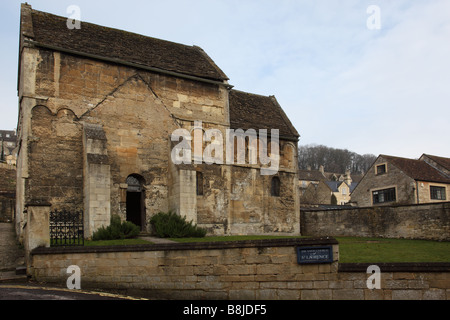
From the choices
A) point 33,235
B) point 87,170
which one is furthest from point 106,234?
point 33,235

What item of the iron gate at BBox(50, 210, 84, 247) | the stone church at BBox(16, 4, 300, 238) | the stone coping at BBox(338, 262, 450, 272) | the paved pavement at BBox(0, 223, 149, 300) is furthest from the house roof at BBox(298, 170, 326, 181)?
the stone coping at BBox(338, 262, 450, 272)

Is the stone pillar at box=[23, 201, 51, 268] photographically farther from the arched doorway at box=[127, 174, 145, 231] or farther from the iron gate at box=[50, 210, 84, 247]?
the arched doorway at box=[127, 174, 145, 231]

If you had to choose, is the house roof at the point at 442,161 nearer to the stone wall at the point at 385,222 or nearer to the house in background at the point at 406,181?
the house in background at the point at 406,181

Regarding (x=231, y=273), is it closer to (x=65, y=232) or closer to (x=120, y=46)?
(x=65, y=232)

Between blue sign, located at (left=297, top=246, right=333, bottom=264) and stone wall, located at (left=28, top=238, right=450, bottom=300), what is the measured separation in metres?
0.12

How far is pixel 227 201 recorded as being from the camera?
25984mm

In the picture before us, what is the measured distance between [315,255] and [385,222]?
17319mm

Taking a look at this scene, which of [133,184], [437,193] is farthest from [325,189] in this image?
[133,184]

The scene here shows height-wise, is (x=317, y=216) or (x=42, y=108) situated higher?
(x=42, y=108)

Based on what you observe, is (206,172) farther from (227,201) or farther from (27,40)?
(27,40)

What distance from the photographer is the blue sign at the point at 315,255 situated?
35.7ft

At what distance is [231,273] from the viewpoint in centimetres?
1167

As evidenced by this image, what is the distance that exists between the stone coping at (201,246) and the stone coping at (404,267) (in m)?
0.67

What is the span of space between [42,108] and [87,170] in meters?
3.66
